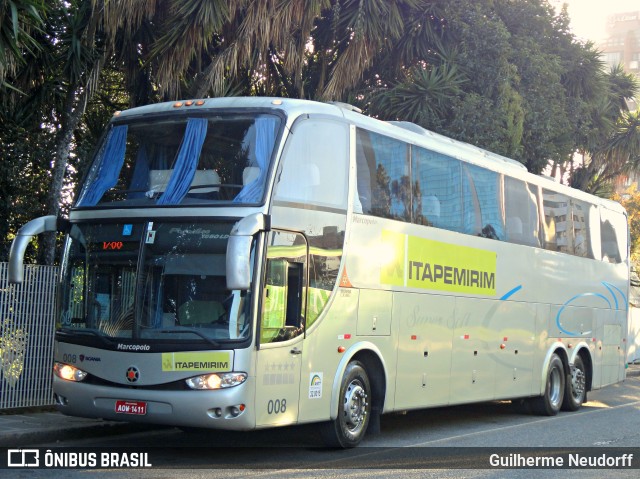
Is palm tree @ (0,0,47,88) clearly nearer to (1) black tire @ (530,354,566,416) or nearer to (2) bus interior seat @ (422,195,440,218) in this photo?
(2) bus interior seat @ (422,195,440,218)

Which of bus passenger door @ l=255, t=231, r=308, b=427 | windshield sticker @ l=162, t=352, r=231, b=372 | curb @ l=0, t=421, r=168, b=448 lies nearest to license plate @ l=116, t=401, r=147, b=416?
windshield sticker @ l=162, t=352, r=231, b=372

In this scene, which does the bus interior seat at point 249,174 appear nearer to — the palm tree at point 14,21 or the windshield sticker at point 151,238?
the windshield sticker at point 151,238

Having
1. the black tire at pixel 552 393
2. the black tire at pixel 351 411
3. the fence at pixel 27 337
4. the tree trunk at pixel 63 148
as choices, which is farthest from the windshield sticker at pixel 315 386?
the black tire at pixel 552 393

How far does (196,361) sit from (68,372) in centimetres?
161

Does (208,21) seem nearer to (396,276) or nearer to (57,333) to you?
(396,276)

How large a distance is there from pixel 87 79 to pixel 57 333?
7.01 metres

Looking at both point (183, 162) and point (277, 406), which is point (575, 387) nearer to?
point (277, 406)

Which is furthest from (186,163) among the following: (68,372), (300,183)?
(68,372)

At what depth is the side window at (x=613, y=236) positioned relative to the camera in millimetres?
18625

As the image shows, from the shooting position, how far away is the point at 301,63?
18.3 m

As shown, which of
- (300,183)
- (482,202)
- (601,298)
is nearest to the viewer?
(300,183)

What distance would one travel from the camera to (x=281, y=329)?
960 cm

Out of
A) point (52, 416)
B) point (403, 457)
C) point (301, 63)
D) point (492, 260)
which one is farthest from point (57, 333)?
point (301, 63)

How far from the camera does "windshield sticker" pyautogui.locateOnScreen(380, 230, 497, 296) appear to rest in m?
11.6
